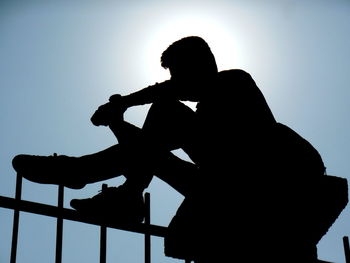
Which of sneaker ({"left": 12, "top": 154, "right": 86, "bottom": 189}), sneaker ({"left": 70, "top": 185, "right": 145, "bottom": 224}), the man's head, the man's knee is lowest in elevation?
sneaker ({"left": 70, "top": 185, "right": 145, "bottom": 224})

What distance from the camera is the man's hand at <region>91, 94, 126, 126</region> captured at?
2861 mm

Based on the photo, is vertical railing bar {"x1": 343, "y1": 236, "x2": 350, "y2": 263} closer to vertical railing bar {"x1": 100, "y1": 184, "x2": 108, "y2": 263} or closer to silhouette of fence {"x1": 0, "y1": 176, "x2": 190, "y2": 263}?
silhouette of fence {"x1": 0, "y1": 176, "x2": 190, "y2": 263}

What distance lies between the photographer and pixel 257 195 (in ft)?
8.30

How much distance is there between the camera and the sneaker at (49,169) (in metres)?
2.76

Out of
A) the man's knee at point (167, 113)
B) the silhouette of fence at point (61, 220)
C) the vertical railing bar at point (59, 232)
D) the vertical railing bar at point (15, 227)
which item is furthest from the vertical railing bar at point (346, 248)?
the vertical railing bar at point (15, 227)

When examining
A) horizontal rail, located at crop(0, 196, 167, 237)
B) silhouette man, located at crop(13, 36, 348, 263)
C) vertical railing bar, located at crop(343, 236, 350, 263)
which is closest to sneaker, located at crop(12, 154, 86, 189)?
silhouette man, located at crop(13, 36, 348, 263)

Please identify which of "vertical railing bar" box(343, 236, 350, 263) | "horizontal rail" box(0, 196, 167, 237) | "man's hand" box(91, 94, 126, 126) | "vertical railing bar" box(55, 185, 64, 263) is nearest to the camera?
"horizontal rail" box(0, 196, 167, 237)

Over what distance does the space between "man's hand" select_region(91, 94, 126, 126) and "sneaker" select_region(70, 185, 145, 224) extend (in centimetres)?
45

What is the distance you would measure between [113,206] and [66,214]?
28 cm

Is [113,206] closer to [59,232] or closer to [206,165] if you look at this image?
[59,232]

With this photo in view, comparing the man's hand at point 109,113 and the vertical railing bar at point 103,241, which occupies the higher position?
the man's hand at point 109,113

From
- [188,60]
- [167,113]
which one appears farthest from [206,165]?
[188,60]

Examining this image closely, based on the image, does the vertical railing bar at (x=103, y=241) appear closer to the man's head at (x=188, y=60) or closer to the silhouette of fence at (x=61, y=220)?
the silhouette of fence at (x=61, y=220)

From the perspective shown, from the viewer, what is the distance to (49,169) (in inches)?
109
